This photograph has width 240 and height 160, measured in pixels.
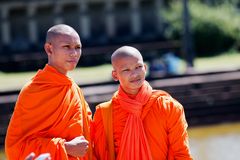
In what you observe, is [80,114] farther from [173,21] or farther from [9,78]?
[173,21]

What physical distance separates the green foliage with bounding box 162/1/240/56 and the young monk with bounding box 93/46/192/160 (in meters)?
30.7

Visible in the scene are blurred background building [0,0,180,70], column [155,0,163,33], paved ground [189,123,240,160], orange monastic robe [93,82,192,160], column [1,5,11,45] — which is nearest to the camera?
orange monastic robe [93,82,192,160]

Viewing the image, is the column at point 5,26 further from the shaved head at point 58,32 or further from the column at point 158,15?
the shaved head at point 58,32

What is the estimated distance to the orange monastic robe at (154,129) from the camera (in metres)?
4.54

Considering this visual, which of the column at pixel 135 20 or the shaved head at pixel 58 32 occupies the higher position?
the shaved head at pixel 58 32

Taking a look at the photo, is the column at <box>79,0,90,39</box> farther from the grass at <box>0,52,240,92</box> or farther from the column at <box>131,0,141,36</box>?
the grass at <box>0,52,240,92</box>

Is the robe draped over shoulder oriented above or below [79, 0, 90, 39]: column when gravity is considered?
above

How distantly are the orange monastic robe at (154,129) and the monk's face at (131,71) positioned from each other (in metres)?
0.15

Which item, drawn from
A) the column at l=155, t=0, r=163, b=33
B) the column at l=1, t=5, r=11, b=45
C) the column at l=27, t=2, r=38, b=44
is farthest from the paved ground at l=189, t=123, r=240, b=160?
the column at l=155, t=0, r=163, b=33

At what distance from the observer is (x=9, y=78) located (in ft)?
92.4

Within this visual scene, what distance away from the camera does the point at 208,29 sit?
116 feet

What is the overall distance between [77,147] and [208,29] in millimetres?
31555

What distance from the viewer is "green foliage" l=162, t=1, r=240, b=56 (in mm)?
35375

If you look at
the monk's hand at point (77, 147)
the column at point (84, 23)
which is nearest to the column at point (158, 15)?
the column at point (84, 23)
